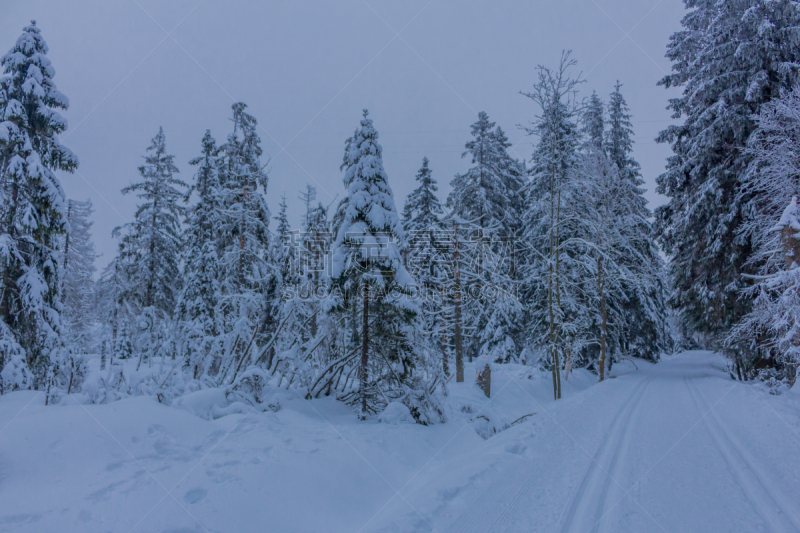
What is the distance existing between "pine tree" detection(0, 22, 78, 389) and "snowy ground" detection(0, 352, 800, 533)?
4433 mm

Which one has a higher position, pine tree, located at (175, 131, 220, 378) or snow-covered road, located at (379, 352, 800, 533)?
pine tree, located at (175, 131, 220, 378)

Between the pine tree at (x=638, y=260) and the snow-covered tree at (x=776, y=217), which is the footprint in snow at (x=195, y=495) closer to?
the snow-covered tree at (x=776, y=217)

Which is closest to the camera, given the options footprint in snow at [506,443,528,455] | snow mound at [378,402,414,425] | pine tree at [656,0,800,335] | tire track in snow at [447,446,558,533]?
tire track in snow at [447,446,558,533]

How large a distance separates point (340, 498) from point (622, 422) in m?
7.60

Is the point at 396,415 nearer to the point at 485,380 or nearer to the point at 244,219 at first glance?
the point at 485,380

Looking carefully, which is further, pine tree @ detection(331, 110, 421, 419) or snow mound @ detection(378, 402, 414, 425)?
pine tree @ detection(331, 110, 421, 419)

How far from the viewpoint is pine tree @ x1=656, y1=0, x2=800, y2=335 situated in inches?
539

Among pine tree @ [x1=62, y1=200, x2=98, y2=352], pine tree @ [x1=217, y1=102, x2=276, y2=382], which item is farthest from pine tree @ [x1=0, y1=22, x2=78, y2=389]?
pine tree @ [x1=62, y1=200, x2=98, y2=352]

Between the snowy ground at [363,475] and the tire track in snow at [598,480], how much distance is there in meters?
0.02

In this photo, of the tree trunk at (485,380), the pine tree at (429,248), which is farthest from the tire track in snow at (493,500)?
the pine tree at (429,248)

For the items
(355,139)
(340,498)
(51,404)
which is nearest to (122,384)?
(51,404)

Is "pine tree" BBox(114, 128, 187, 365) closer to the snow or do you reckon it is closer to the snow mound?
the snow mound

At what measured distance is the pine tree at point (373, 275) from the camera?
28.5 feet

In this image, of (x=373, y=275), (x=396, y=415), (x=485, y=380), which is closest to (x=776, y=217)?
(x=485, y=380)
